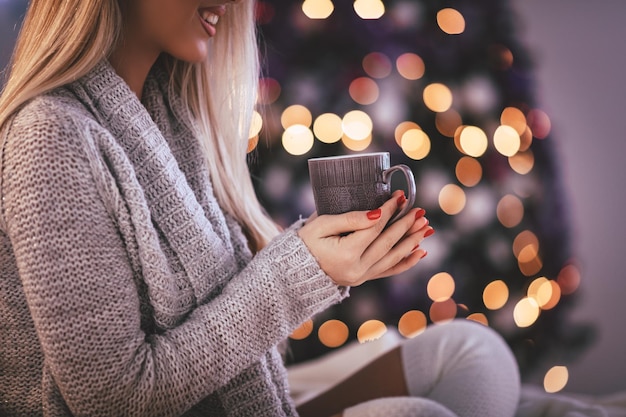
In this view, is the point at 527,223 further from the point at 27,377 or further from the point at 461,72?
the point at 27,377

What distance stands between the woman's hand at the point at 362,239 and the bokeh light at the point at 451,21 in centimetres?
105

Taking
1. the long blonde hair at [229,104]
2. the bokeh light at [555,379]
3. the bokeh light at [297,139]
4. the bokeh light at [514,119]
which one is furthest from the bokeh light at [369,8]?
the bokeh light at [555,379]

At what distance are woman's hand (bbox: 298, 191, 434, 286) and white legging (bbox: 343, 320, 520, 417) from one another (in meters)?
0.32

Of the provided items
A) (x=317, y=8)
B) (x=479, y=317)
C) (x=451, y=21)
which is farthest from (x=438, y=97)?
(x=479, y=317)

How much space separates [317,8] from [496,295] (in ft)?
3.24

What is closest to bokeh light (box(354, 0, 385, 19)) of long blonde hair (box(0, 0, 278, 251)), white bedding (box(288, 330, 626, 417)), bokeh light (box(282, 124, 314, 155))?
bokeh light (box(282, 124, 314, 155))

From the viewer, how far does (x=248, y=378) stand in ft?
3.08

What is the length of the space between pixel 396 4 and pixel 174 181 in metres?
1.07

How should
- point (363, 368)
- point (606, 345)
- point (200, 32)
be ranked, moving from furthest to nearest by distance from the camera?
1. point (606, 345)
2. point (363, 368)
3. point (200, 32)

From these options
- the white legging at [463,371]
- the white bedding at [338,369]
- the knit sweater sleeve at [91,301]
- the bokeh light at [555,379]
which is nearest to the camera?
the knit sweater sleeve at [91,301]

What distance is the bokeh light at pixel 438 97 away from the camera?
5.87 ft

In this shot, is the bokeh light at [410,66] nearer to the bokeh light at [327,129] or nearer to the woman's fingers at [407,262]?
the bokeh light at [327,129]

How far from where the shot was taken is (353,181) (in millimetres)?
811

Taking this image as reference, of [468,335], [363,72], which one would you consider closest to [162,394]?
[468,335]
